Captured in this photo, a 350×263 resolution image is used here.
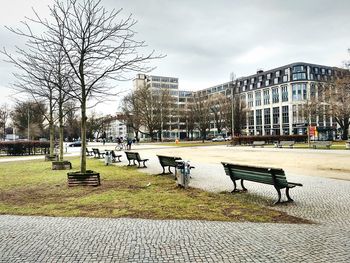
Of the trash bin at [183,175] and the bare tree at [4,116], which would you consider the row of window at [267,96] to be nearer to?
the bare tree at [4,116]

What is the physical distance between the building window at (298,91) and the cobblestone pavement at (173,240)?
298 feet

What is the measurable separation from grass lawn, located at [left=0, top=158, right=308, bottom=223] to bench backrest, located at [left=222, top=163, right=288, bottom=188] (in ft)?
1.94

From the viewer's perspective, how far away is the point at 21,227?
238 inches

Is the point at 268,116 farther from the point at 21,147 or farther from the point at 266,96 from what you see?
the point at 21,147

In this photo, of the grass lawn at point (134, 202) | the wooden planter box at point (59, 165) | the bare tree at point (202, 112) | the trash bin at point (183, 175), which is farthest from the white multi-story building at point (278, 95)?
the grass lawn at point (134, 202)

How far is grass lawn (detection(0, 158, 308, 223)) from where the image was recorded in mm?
6926

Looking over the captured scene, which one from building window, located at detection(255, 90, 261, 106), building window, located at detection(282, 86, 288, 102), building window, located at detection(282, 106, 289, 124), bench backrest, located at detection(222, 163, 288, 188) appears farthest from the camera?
building window, located at detection(255, 90, 261, 106)

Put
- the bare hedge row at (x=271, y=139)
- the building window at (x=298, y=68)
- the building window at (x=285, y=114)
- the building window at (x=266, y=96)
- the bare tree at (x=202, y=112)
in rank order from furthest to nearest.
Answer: the building window at (x=266, y=96)
the building window at (x=285, y=114)
the building window at (x=298, y=68)
the bare tree at (x=202, y=112)
the bare hedge row at (x=271, y=139)

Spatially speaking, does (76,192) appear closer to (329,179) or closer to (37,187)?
(37,187)

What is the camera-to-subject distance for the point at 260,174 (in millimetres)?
8438

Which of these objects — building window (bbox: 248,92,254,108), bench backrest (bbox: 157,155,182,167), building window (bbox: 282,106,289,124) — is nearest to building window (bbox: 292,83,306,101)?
building window (bbox: 282,106,289,124)

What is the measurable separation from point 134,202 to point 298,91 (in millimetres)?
92278

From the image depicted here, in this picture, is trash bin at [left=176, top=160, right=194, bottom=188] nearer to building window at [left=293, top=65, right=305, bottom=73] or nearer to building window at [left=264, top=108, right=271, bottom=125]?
building window at [left=293, top=65, right=305, bottom=73]

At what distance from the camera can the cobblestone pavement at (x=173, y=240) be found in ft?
14.4
